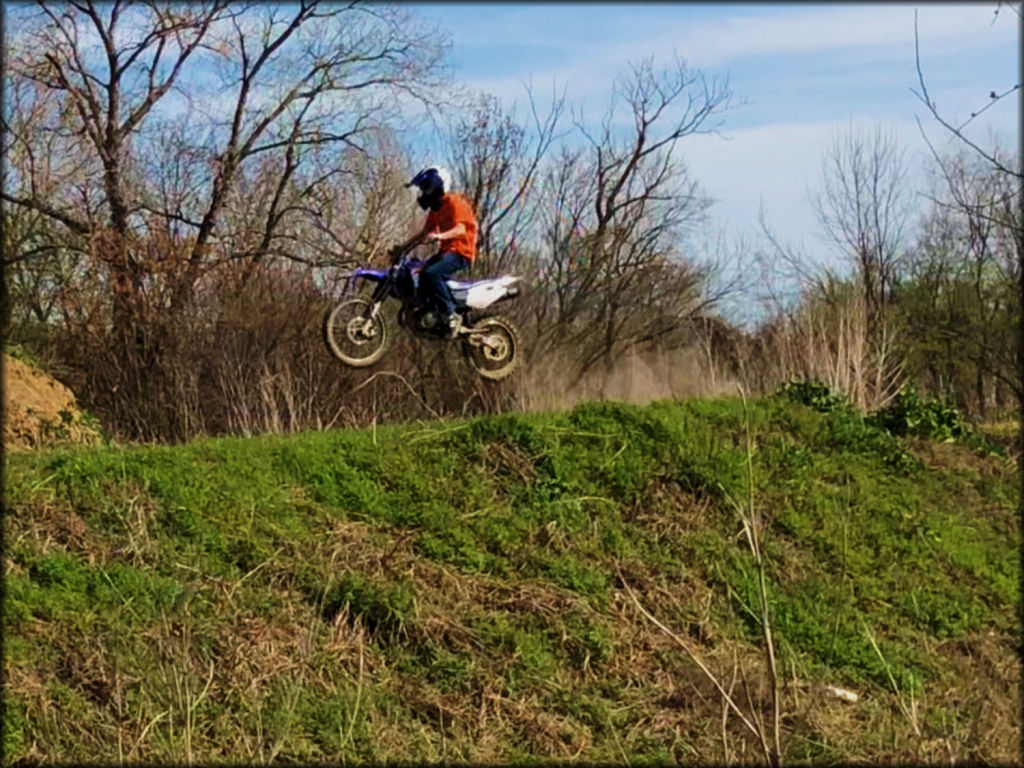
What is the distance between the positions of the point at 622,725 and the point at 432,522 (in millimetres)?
2334

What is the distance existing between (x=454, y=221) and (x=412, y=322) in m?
1.22

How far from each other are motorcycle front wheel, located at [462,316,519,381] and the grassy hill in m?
1.97

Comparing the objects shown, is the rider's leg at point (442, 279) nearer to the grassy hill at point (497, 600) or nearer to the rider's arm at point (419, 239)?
Result: the rider's arm at point (419, 239)

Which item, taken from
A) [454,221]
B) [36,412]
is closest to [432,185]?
[454,221]

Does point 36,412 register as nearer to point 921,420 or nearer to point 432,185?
point 432,185

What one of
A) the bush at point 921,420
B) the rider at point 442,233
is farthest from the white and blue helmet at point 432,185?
the bush at point 921,420

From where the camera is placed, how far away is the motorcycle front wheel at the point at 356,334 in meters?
11.7

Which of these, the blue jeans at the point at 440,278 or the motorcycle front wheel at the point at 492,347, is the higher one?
the blue jeans at the point at 440,278

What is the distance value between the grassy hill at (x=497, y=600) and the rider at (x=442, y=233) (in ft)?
6.01

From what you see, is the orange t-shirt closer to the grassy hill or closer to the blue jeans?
the blue jeans

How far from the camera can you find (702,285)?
84.2 feet

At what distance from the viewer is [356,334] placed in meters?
11.7

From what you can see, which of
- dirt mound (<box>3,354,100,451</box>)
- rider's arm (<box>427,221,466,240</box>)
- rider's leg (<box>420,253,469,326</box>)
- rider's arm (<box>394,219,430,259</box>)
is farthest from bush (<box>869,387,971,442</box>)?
dirt mound (<box>3,354,100,451</box>)

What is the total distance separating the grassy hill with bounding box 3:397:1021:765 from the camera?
6.58m
